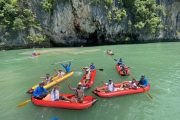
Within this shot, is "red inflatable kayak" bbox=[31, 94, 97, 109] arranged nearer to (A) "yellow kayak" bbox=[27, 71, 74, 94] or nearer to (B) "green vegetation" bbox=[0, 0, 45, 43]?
(A) "yellow kayak" bbox=[27, 71, 74, 94]

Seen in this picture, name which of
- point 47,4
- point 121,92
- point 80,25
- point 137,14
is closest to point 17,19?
point 47,4

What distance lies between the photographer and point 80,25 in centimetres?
5112

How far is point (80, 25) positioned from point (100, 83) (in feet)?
95.6

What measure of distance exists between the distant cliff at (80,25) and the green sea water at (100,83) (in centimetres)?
1429

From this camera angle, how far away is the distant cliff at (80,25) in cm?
5025

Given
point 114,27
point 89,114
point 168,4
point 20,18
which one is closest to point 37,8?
point 20,18

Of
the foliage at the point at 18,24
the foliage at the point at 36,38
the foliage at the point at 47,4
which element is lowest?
the foliage at the point at 36,38

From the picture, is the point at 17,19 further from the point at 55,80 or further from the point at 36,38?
the point at 55,80

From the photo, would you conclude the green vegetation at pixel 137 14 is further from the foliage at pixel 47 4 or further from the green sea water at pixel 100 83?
the green sea water at pixel 100 83

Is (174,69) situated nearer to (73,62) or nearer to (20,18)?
(73,62)

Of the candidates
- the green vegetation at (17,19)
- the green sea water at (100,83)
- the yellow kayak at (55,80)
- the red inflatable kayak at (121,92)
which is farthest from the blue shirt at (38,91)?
the green vegetation at (17,19)

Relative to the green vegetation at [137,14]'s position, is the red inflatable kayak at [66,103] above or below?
below

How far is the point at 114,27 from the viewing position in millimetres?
52688

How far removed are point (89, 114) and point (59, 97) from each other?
2.65 meters
